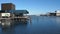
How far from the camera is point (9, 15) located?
64.0 metres

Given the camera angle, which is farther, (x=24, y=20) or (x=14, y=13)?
(x=14, y=13)

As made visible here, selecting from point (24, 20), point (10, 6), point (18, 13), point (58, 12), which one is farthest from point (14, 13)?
point (58, 12)

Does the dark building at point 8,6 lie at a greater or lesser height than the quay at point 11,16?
greater

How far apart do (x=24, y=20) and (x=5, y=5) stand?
7055 centimetres

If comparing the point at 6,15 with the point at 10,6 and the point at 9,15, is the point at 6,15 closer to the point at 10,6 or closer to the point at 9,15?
the point at 9,15

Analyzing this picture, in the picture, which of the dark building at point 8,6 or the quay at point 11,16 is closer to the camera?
the quay at point 11,16

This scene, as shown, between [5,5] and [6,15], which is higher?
[5,5]

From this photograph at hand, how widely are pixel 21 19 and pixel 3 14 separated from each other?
1105 cm

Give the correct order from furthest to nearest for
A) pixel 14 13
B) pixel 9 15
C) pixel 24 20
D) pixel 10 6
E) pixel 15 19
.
→ pixel 10 6 → pixel 14 13 → pixel 9 15 → pixel 15 19 → pixel 24 20

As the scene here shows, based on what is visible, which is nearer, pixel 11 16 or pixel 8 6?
pixel 11 16

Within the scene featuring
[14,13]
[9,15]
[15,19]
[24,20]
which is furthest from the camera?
[14,13]

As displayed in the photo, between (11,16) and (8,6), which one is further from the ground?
(8,6)

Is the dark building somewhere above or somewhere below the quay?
above

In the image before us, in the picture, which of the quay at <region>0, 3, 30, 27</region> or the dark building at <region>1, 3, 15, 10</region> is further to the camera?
the dark building at <region>1, 3, 15, 10</region>
